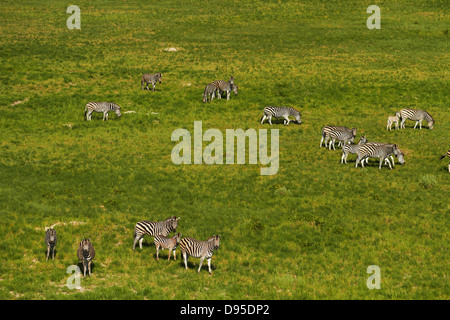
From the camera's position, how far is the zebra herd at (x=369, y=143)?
125 feet

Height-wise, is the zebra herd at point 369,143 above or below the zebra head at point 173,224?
above

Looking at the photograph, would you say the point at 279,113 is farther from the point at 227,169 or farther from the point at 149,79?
the point at 149,79

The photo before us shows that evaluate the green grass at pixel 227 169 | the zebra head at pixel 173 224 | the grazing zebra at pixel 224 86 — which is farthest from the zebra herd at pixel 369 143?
the zebra head at pixel 173 224

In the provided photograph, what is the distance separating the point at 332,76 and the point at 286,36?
2255 centimetres

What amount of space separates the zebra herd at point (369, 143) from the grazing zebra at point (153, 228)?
58.4 feet

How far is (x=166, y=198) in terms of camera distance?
108ft

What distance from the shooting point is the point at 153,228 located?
25.9m

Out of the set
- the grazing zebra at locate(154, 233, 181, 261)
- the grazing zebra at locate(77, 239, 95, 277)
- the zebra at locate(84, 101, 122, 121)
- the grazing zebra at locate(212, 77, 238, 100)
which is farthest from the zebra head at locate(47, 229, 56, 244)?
the grazing zebra at locate(212, 77, 238, 100)

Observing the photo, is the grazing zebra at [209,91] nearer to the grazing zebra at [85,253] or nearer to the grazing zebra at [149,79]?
the grazing zebra at [149,79]

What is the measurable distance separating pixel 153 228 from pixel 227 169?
13.8 metres

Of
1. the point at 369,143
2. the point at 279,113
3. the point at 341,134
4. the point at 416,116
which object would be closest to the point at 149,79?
the point at 279,113

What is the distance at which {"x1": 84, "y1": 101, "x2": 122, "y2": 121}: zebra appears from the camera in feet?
165
